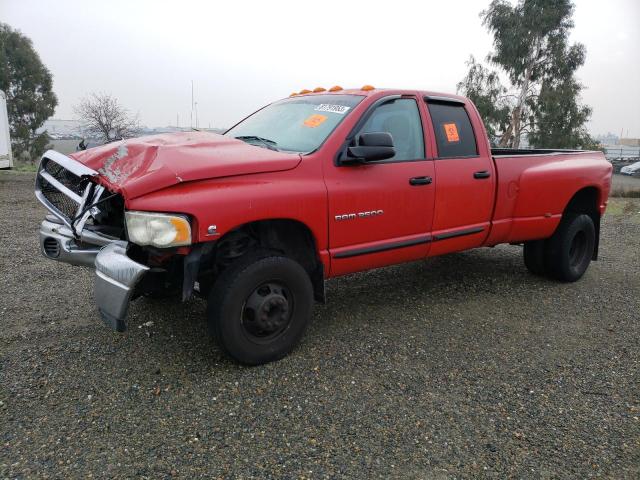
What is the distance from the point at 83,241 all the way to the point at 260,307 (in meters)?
1.18

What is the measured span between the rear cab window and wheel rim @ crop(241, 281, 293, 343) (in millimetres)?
1879

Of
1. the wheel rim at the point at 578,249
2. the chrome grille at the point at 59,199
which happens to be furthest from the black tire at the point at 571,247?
the chrome grille at the point at 59,199

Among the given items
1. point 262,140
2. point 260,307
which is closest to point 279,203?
point 260,307

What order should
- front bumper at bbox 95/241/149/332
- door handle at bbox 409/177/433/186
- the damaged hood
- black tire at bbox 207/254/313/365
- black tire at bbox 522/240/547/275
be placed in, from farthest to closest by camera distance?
black tire at bbox 522/240/547/275
door handle at bbox 409/177/433/186
black tire at bbox 207/254/313/365
the damaged hood
front bumper at bbox 95/241/149/332

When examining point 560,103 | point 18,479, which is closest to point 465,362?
point 18,479

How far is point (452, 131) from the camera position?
441cm

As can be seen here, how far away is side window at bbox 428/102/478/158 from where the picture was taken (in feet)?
14.1

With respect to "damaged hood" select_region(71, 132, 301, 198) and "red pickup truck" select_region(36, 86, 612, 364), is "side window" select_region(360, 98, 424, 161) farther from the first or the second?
"damaged hood" select_region(71, 132, 301, 198)

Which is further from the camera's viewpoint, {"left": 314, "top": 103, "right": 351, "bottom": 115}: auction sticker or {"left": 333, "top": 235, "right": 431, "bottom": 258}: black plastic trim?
{"left": 314, "top": 103, "right": 351, "bottom": 115}: auction sticker

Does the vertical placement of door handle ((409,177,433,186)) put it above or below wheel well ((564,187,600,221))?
above

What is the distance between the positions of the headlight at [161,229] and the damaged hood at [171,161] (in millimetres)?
150

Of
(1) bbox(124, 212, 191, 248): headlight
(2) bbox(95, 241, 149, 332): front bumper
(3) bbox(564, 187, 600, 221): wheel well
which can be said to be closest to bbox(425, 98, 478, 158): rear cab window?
(3) bbox(564, 187, 600, 221): wheel well

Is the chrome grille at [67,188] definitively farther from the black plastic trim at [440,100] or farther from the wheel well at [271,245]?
the black plastic trim at [440,100]

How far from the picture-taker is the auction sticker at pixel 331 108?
Result: 151 inches
